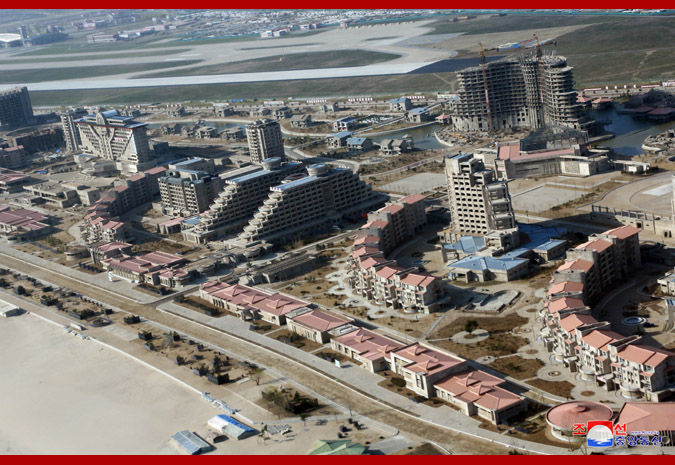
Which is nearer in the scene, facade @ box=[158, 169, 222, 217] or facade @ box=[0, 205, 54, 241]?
facade @ box=[0, 205, 54, 241]

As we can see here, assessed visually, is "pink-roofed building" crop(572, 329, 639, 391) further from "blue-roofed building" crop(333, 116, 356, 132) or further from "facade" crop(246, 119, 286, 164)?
"blue-roofed building" crop(333, 116, 356, 132)

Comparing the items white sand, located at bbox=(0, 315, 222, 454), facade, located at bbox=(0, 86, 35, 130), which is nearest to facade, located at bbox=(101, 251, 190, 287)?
white sand, located at bbox=(0, 315, 222, 454)

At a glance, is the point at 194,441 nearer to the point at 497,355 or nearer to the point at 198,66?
the point at 497,355

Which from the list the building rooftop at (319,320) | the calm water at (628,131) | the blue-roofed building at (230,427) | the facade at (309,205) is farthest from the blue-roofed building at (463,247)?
the calm water at (628,131)

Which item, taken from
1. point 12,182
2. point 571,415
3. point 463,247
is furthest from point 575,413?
point 12,182

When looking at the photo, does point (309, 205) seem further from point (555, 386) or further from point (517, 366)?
point (555, 386)

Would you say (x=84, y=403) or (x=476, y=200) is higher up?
(x=476, y=200)

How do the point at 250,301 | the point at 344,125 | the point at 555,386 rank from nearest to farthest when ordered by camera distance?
1. the point at 555,386
2. the point at 250,301
3. the point at 344,125
